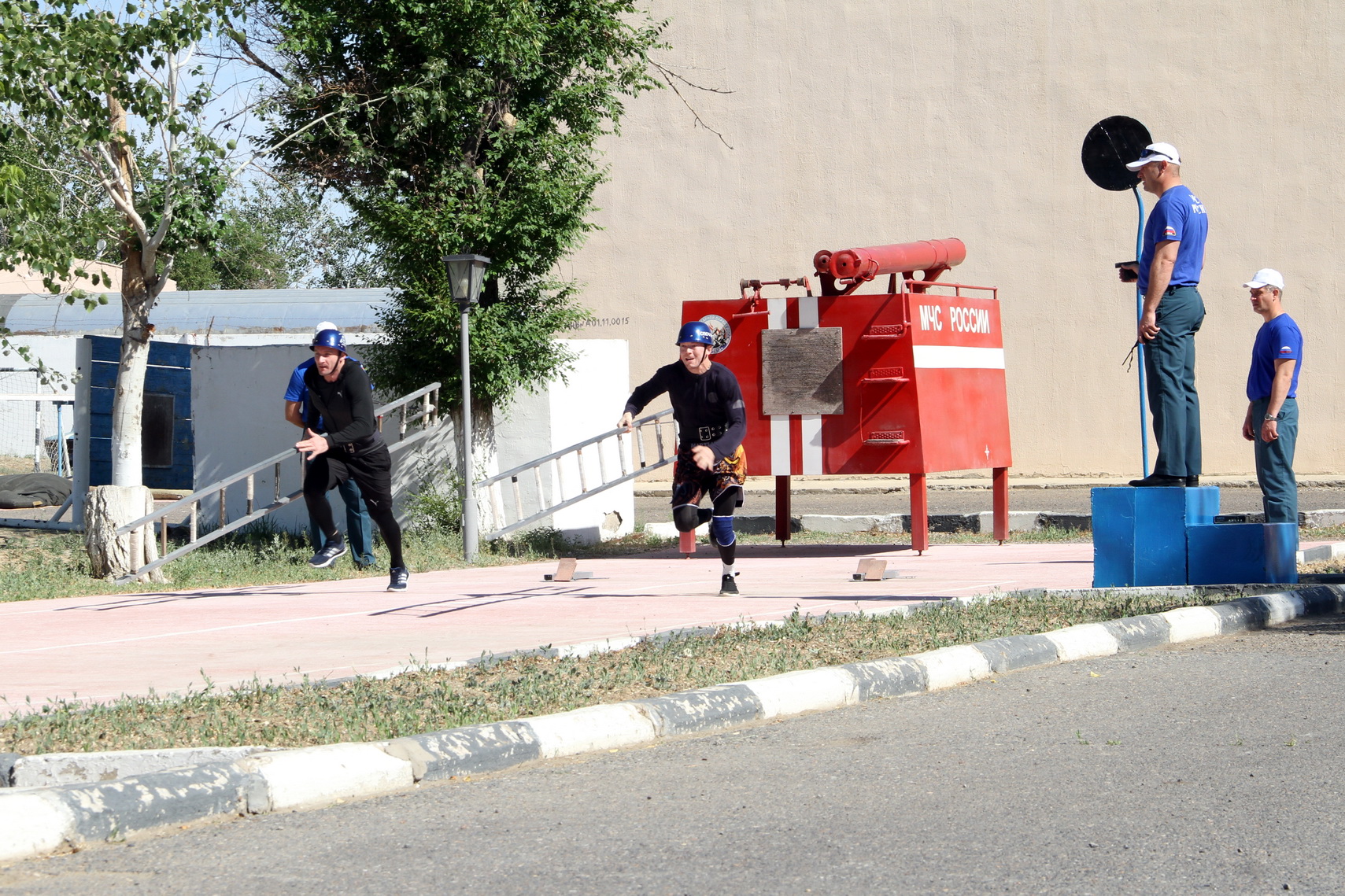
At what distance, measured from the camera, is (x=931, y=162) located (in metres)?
23.9

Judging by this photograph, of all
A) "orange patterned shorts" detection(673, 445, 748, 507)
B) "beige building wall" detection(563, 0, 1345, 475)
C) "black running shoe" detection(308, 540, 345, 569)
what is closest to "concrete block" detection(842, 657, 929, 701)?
"orange patterned shorts" detection(673, 445, 748, 507)

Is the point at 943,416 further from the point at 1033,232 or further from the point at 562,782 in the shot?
the point at 1033,232

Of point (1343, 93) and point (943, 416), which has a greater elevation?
point (1343, 93)

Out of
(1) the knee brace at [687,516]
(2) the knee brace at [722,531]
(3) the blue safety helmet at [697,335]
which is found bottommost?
(2) the knee brace at [722,531]

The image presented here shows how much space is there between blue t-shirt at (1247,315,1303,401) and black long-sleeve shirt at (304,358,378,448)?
603 centimetres

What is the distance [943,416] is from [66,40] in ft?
24.9

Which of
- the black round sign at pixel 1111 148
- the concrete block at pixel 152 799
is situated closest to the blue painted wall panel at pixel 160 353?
the black round sign at pixel 1111 148

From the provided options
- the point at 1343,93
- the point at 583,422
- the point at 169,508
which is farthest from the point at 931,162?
the point at 169,508

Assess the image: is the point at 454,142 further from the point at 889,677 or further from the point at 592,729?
the point at 592,729

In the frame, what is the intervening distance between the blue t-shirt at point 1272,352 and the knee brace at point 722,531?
3.44 metres

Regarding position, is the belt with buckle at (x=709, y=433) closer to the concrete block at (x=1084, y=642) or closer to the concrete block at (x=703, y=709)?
the concrete block at (x=1084, y=642)

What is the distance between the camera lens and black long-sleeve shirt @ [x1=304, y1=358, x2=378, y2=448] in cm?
1091

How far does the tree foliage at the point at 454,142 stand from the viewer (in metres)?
14.1

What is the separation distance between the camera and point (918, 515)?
44.0 ft
